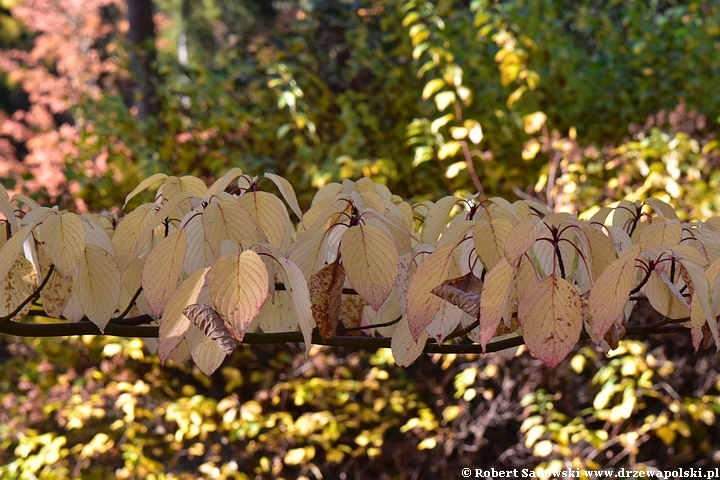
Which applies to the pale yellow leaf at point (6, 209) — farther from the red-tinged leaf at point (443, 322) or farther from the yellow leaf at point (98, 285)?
the red-tinged leaf at point (443, 322)

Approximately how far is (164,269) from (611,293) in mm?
580

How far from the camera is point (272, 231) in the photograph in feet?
3.81

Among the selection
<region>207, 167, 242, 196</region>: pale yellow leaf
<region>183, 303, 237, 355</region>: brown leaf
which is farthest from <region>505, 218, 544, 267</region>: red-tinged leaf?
<region>207, 167, 242, 196</region>: pale yellow leaf

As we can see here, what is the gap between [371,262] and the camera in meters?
1.01

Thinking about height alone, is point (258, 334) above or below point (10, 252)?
below

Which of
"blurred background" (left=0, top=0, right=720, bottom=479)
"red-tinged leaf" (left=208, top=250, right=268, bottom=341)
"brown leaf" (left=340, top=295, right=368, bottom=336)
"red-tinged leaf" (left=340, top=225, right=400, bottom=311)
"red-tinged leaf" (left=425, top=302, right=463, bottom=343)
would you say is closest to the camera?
"red-tinged leaf" (left=208, top=250, right=268, bottom=341)

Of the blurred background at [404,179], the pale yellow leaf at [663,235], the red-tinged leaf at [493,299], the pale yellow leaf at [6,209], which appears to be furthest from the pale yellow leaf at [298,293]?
the blurred background at [404,179]

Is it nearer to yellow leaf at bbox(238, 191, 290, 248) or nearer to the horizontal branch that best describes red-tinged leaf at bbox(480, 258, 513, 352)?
the horizontal branch

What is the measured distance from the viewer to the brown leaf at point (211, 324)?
93cm

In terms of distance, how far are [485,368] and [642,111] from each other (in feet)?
6.31

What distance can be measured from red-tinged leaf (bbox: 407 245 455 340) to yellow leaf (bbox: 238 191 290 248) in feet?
0.82

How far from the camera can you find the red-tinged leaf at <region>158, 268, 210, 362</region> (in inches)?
37.1

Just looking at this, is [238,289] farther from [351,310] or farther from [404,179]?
[404,179]

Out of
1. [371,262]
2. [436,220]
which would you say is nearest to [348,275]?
[371,262]
